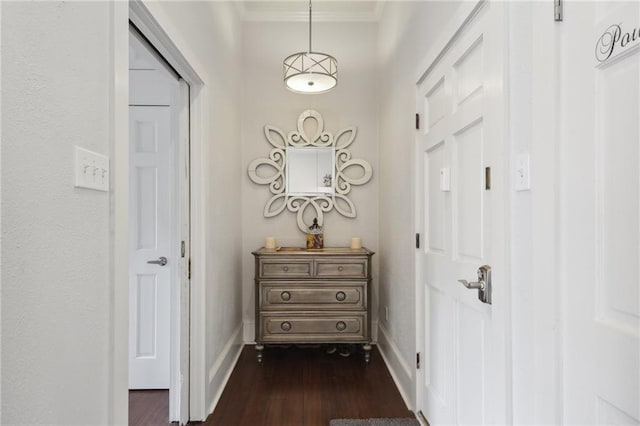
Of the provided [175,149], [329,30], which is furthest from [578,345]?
[329,30]

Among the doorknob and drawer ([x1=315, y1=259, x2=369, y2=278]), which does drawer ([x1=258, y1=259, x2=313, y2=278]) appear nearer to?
drawer ([x1=315, y1=259, x2=369, y2=278])

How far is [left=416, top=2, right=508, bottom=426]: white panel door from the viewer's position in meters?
1.19

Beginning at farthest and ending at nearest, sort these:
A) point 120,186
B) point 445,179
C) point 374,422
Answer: point 374,422 < point 445,179 < point 120,186

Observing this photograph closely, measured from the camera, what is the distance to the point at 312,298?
109 inches

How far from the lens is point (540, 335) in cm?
100

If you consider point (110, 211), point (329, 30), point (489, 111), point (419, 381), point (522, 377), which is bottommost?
point (419, 381)

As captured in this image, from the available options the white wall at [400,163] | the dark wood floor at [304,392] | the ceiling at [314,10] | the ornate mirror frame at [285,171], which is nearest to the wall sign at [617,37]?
the white wall at [400,163]

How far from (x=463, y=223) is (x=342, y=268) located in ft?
4.67

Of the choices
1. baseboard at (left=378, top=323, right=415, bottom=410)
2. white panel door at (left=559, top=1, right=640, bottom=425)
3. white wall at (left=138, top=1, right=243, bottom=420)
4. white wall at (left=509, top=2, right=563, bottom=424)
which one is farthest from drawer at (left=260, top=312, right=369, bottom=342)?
white panel door at (left=559, top=1, right=640, bottom=425)

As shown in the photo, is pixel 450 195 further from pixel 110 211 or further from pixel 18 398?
pixel 18 398

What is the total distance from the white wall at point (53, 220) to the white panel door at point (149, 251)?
53.0 inches

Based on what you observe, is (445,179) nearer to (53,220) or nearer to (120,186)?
(120,186)

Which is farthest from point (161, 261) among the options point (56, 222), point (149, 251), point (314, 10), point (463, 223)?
point (314, 10)

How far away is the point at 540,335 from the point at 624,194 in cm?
46
